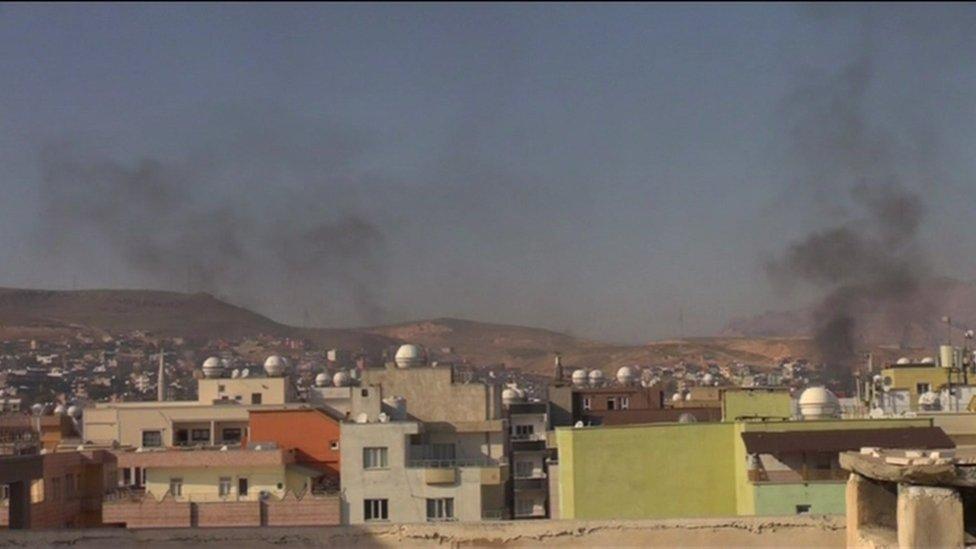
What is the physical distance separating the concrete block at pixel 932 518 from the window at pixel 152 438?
173 ft

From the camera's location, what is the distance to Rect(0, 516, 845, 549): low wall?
19.8 meters

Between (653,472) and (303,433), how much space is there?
51.0 feet

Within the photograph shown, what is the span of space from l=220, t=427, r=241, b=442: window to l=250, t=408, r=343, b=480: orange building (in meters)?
9.71

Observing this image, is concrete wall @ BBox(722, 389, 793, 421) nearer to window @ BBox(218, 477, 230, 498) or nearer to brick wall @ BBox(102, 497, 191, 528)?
window @ BBox(218, 477, 230, 498)

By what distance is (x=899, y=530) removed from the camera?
15492 millimetres

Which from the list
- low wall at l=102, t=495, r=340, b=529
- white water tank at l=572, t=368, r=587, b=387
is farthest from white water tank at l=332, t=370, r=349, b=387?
low wall at l=102, t=495, r=340, b=529

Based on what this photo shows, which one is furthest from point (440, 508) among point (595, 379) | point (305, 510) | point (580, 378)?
point (595, 379)

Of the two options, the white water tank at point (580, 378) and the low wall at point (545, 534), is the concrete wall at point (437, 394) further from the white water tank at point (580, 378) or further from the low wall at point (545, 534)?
the white water tank at point (580, 378)

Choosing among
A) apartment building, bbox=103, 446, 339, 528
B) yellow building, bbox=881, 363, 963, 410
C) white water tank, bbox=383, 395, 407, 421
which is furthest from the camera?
yellow building, bbox=881, 363, 963, 410

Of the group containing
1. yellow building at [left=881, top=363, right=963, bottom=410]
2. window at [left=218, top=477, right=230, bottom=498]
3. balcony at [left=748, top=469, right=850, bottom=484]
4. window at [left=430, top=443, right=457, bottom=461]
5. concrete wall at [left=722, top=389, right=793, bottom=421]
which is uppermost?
yellow building at [left=881, top=363, right=963, bottom=410]

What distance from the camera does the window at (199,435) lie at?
62753 millimetres

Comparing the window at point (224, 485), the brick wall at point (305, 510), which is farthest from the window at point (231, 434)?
the brick wall at point (305, 510)

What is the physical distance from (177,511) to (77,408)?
43.4 metres

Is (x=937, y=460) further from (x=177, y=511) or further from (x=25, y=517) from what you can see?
(x=177, y=511)
